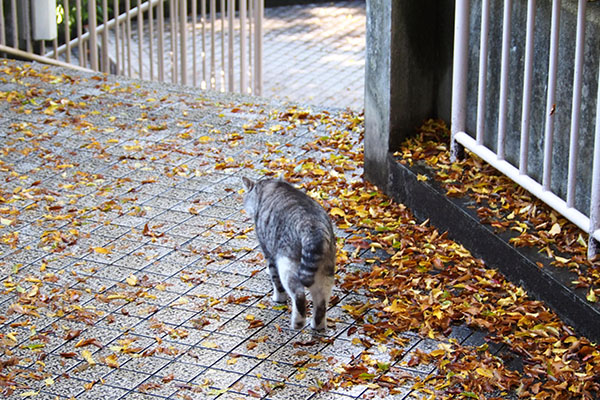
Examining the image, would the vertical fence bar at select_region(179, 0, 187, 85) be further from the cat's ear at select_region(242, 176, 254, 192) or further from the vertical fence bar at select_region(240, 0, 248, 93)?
the cat's ear at select_region(242, 176, 254, 192)

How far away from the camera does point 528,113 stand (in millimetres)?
6664

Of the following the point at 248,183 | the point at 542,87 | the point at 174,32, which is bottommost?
the point at 248,183

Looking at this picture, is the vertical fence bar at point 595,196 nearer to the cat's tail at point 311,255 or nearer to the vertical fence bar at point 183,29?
the cat's tail at point 311,255

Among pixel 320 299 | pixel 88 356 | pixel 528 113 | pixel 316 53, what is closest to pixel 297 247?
pixel 320 299

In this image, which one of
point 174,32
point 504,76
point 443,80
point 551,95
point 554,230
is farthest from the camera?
point 174,32

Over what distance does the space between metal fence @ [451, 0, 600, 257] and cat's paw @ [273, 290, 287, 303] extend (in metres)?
1.80

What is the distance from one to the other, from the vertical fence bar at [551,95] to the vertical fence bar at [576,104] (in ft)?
0.52

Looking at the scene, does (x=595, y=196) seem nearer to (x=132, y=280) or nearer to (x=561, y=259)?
(x=561, y=259)

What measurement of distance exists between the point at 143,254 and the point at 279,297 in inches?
49.4

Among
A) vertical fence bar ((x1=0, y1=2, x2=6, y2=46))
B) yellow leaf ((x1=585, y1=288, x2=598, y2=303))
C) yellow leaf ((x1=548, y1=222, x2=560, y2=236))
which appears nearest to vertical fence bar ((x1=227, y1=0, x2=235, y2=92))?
vertical fence bar ((x1=0, y1=2, x2=6, y2=46))

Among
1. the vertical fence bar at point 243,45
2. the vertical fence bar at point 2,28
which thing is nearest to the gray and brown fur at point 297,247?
the vertical fence bar at point 243,45

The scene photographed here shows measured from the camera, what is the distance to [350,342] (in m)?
6.00

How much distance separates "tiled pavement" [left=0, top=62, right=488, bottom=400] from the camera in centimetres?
571

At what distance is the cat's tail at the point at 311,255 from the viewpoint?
5.70 metres
